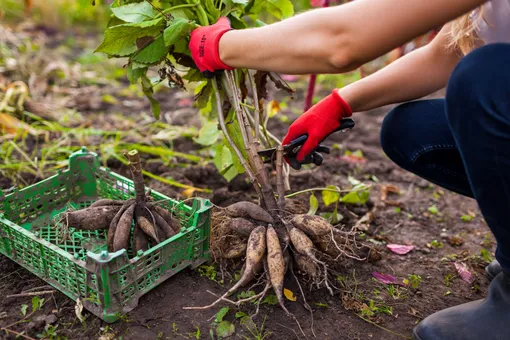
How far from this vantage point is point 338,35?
117 cm

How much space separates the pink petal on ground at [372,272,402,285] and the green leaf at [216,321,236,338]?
54 cm

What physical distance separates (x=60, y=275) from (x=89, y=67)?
257cm

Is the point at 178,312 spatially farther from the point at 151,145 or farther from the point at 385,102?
the point at 151,145

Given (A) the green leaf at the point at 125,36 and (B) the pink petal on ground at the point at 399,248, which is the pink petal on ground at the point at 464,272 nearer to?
(B) the pink petal on ground at the point at 399,248

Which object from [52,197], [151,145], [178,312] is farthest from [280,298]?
[151,145]

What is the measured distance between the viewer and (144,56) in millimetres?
1587

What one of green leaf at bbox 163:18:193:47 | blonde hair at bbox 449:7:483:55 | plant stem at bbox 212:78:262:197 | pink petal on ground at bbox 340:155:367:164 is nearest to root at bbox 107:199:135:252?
plant stem at bbox 212:78:262:197

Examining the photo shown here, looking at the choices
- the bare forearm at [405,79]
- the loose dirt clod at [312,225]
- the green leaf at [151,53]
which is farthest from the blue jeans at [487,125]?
the green leaf at [151,53]

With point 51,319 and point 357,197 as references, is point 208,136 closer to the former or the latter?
point 357,197

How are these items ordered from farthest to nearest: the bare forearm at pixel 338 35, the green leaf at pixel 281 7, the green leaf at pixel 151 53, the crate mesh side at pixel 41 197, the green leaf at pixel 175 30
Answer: the green leaf at pixel 281 7, the crate mesh side at pixel 41 197, the green leaf at pixel 151 53, the green leaf at pixel 175 30, the bare forearm at pixel 338 35

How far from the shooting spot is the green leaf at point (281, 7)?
70.8 inches

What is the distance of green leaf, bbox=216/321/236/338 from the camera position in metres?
1.42

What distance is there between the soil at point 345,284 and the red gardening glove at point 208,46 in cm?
66

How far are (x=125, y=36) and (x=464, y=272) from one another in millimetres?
1400
